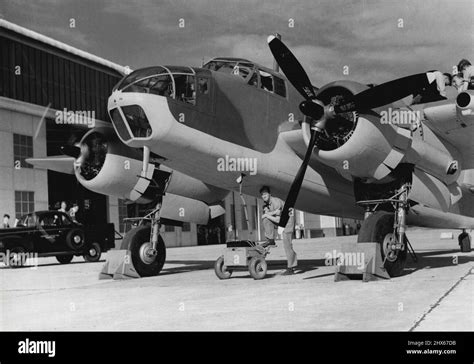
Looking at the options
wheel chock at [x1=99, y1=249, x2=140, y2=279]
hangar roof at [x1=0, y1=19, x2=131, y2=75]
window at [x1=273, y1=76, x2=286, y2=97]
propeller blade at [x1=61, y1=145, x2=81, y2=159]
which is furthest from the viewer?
hangar roof at [x1=0, y1=19, x2=131, y2=75]

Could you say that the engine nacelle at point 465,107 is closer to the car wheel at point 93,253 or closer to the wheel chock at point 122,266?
the wheel chock at point 122,266

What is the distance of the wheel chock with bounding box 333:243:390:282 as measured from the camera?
11.3 m

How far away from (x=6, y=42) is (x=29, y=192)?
9111 millimetres

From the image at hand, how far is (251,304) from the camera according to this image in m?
8.51

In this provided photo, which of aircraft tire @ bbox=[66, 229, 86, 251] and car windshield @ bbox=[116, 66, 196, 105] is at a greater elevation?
car windshield @ bbox=[116, 66, 196, 105]

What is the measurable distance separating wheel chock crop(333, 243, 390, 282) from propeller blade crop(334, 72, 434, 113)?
9.18 ft

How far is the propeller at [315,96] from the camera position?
11320 mm

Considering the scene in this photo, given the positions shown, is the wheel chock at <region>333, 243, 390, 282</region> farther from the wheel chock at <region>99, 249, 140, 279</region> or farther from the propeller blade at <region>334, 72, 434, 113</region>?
the wheel chock at <region>99, 249, 140, 279</region>

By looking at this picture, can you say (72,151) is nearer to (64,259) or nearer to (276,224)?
(276,224)

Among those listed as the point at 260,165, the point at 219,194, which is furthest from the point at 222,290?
the point at 219,194

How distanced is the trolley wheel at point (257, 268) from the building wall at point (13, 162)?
1998cm

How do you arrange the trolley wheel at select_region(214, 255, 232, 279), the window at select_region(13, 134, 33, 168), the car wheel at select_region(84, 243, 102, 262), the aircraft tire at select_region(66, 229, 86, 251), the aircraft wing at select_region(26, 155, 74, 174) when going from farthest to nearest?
the window at select_region(13, 134, 33, 168), the car wheel at select_region(84, 243, 102, 262), the aircraft tire at select_region(66, 229, 86, 251), the aircraft wing at select_region(26, 155, 74, 174), the trolley wheel at select_region(214, 255, 232, 279)

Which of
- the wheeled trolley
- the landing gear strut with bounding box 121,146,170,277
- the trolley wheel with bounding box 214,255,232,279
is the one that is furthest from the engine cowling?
the landing gear strut with bounding box 121,146,170,277

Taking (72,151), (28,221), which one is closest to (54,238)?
(28,221)
